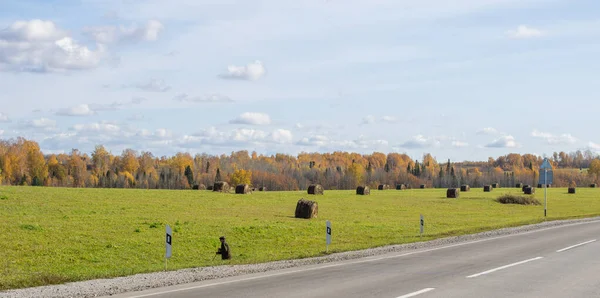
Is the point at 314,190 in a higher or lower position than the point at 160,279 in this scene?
higher

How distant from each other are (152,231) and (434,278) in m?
18.5

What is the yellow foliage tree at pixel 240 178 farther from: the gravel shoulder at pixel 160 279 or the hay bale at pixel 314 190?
the gravel shoulder at pixel 160 279

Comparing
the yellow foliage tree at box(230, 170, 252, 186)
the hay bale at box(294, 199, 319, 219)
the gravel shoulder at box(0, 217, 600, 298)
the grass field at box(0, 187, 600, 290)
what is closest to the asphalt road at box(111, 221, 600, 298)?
the gravel shoulder at box(0, 217, 600, 298)

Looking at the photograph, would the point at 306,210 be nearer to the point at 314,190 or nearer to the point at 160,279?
the point at 160,279

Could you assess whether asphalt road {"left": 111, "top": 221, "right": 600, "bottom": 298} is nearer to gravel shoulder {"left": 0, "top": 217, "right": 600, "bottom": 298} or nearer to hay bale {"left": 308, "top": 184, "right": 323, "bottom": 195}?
gravel shoulder {"left": 0, "top": 217, "right": 600, "bottom": 298}

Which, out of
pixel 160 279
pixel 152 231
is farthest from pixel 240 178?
pixel 160 279

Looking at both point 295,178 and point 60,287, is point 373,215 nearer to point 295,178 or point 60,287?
point 60,287

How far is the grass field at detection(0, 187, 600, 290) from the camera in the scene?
2389 centimetres

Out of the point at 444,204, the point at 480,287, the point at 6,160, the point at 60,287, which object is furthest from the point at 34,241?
the point at 6,160

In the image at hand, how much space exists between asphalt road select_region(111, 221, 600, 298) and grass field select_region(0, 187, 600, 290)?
11.2ft

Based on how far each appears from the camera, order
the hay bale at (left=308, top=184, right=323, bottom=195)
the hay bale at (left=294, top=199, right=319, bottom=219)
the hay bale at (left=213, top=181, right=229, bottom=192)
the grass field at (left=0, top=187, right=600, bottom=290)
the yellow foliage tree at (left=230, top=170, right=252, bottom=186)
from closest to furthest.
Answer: the grass field at (left=0, top=187, right=600, bottom=290) → the hay bale at (left=294, top=199, right=319, bottom=219) → the hay bale at (left=213, top=181, right=229, bottom=192) → the hay bale at (left=308, top=184, right=323, bottom=195) → the yellow foliage tree at (left=230, top=170, right=252, bottom=186)

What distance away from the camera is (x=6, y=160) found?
152 metres

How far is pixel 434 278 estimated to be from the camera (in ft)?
55.2

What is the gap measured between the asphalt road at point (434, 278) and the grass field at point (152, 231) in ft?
11.2
